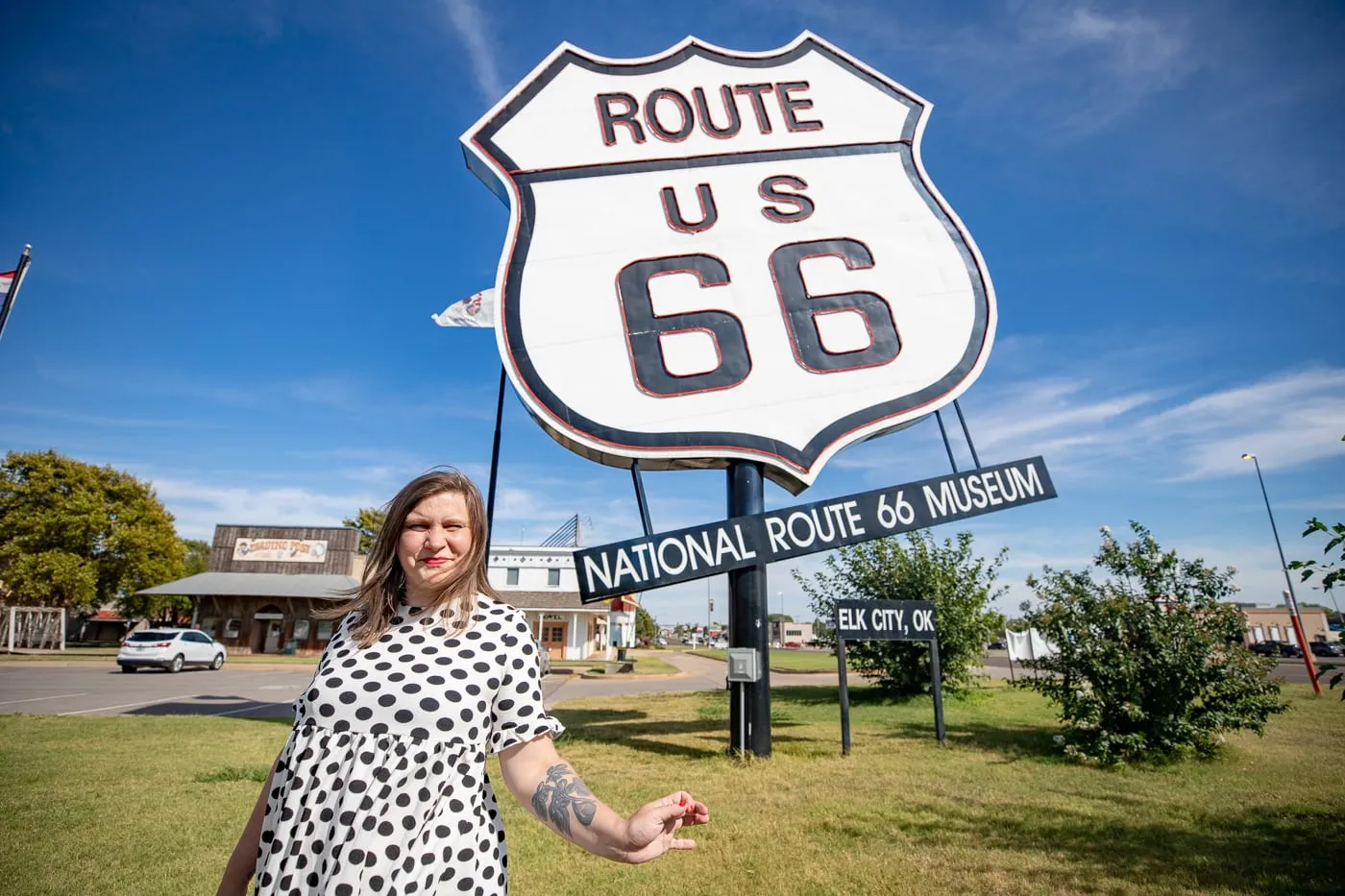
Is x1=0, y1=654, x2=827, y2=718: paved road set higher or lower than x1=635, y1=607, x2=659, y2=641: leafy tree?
lower

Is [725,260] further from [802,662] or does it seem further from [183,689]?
[802,662]

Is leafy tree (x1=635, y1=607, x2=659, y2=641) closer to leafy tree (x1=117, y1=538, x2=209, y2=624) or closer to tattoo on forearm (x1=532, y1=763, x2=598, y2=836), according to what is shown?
Answer: leafy tree (x1=117, y1=538, x2=209, y2=624)

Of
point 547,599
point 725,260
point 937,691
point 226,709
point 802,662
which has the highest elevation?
point 725,260

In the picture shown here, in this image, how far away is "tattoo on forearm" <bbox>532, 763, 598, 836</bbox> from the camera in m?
1.61

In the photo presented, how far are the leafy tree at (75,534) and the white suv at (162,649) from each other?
1544 cm

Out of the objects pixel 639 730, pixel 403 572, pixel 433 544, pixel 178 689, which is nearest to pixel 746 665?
pixel 639 730

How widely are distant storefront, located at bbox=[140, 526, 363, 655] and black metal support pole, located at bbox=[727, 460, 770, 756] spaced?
26342 mm

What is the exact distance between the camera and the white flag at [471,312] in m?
8.52

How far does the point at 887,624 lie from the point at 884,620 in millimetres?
65

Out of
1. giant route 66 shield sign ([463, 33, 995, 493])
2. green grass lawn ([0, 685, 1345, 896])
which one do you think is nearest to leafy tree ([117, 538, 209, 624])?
green grass lawn ([0, 685, 1345, 896])

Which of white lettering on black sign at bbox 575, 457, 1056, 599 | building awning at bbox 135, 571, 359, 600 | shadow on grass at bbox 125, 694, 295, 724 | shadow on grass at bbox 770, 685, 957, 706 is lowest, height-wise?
shadow on grass at bbox 770, 685, 957, 706

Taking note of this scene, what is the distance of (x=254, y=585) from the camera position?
105 feet

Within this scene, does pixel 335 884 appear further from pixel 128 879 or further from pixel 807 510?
pixel 807 510

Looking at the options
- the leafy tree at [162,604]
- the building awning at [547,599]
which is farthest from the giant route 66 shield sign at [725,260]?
the leafy tree at [162,604]
